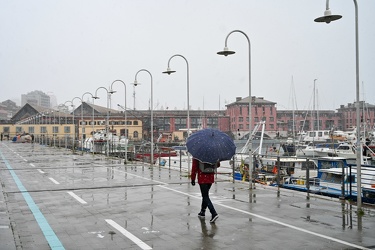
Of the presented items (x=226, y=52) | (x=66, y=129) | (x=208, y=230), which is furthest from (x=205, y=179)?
(x=66, y=129)

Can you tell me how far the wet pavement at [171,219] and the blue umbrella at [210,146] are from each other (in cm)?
154

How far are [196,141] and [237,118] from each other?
87.3 meters

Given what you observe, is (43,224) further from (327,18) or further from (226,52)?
(226,52)

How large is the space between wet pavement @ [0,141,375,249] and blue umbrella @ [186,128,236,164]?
1539 millimetres

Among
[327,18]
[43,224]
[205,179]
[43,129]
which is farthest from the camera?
[43,129]

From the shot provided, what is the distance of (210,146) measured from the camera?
33.4 feet

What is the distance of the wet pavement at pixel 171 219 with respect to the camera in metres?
8.44

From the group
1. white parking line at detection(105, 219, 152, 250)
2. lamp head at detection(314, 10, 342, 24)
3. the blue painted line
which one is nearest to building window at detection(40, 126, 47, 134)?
the blue painted line

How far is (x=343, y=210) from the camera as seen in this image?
11.6 metres

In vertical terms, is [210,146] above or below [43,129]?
Answer: below

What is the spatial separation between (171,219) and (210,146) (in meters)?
2.06

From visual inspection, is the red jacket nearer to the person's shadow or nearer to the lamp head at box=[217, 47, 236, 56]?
the person's shadow

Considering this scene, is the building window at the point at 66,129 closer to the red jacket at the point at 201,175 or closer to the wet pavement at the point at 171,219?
the wet pavement at the point at 171,219

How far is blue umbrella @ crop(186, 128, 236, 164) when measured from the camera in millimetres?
10117
